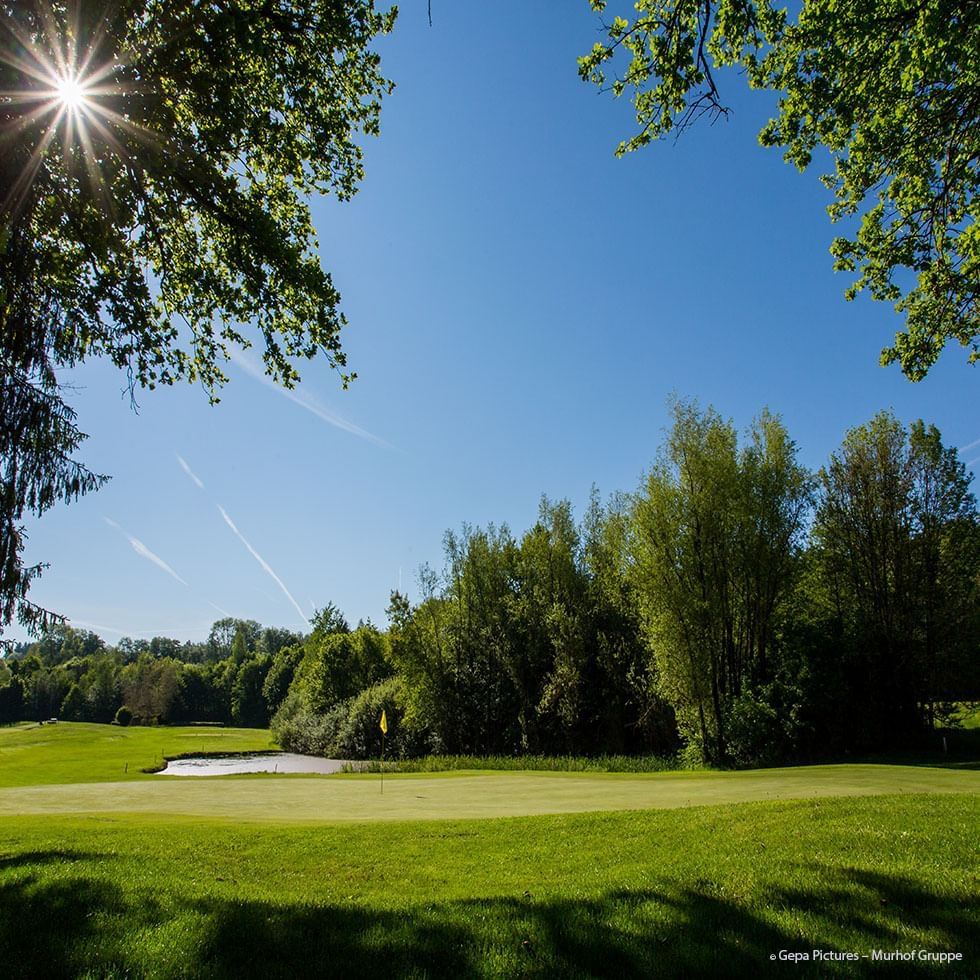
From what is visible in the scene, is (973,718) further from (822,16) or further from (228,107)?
(228,107)

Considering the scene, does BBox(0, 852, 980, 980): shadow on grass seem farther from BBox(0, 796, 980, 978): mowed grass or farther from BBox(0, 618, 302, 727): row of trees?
BBox(0, 618, 302, 727): row of trees

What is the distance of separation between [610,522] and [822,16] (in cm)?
3437

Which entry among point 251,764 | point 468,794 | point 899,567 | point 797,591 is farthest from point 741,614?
point 251,764

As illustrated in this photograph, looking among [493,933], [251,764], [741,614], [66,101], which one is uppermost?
[66,101]

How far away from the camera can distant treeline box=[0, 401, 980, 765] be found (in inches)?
1107

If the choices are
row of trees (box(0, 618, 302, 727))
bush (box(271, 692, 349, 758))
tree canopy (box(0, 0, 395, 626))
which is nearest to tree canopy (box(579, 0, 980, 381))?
tree canopy (box(0, 0, 395, 626))

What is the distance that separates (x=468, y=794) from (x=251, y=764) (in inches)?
1537

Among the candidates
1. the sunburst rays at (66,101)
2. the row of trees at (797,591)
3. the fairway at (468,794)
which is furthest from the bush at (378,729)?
the sunburst rays at (66,101)

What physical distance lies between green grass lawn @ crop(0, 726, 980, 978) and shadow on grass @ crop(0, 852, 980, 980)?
2 cm

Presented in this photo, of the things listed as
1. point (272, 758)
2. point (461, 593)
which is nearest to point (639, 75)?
point (461, 593)

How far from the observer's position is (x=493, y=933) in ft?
17.0

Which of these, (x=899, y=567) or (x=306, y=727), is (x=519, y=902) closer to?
(x=899, y=567)

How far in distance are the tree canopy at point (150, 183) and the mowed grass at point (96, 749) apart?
91.1 ft

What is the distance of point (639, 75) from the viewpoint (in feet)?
26.4
